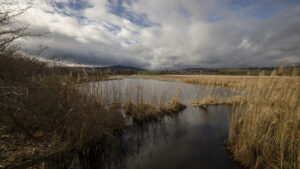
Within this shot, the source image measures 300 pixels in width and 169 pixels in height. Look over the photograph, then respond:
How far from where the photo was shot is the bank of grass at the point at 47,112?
303 centimetres

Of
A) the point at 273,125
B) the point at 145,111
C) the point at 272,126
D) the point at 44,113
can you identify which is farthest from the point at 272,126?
the point at 44,113

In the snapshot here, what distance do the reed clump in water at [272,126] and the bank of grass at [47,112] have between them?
5.06 meters

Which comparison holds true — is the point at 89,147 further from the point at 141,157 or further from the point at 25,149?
the point at 141,157

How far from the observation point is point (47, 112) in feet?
13.4

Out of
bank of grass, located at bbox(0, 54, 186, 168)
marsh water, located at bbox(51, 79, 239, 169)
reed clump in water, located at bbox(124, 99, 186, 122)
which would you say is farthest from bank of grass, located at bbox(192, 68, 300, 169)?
bank of grass, located at bbox(0, 54, 186, 168)

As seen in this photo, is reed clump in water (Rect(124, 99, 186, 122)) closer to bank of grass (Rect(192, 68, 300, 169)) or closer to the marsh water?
the marsh water

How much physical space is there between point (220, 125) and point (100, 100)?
647 centimetres

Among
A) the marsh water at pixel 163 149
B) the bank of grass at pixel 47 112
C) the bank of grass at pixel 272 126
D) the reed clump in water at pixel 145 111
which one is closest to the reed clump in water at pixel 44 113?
the bank of grass at pixel 47 112

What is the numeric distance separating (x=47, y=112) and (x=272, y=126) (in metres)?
7.60

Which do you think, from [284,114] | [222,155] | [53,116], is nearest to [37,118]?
[53,116]

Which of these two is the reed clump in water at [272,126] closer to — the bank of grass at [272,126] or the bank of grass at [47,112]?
Answer: the bank of grass at [272,126]

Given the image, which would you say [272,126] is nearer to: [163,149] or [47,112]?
[163,149]

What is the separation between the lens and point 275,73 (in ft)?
11.4

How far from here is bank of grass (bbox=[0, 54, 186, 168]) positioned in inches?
119
